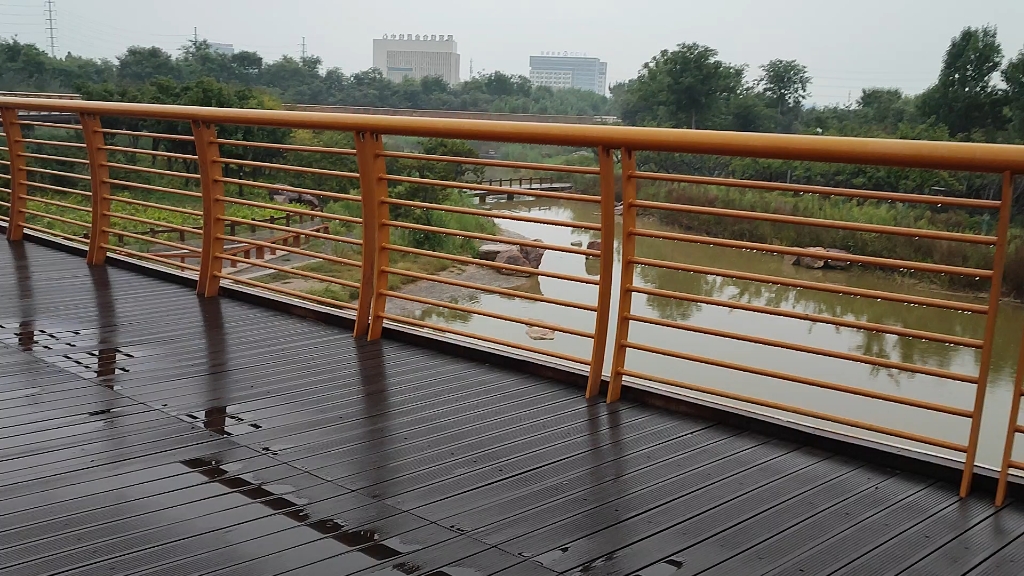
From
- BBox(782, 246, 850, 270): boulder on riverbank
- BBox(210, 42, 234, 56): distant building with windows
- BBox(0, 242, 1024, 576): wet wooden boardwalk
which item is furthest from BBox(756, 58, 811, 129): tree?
BBox(210, 42, 234, 56): distant building with windows

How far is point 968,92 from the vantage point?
30.9m

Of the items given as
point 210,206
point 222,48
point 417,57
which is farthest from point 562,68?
point 210,206

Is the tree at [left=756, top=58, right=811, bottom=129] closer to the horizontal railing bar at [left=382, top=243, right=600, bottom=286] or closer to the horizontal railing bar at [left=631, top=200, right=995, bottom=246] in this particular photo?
the horizontal railing bar at [left=382, top=243, right=600, bottom=286]

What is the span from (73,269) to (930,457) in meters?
5.83

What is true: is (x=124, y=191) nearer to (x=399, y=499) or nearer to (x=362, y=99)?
(x=362, y=99)

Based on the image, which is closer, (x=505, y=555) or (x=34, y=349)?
(x=505, y=555)

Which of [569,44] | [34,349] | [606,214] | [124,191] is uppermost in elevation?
[569,44]

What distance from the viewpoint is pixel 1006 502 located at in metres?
2.74

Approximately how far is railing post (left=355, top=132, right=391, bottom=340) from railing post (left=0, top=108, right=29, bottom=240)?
3992 mm

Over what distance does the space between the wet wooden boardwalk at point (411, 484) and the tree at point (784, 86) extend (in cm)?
2441


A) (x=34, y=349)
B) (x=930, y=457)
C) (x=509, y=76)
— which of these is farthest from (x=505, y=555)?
(x=509, y=76)

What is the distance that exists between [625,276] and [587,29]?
84.7 metres

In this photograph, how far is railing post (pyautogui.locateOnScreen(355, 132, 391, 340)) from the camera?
4332 millimetres

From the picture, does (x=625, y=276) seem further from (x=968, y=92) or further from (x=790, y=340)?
(x=968, y=92)
